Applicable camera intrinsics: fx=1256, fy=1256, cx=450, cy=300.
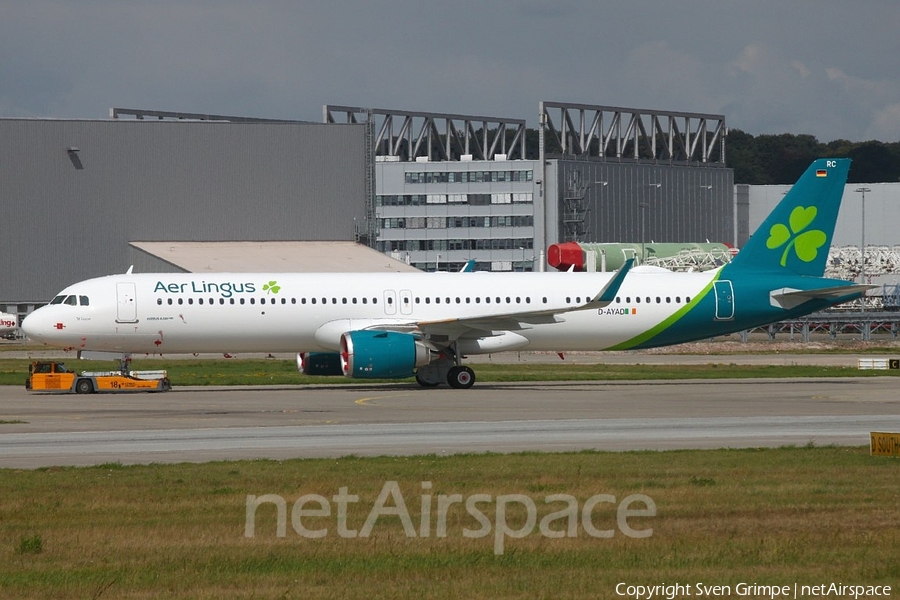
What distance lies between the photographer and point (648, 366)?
54750 mm

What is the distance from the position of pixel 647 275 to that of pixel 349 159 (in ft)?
165

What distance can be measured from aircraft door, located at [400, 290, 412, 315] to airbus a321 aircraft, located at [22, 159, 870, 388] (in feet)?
0.15

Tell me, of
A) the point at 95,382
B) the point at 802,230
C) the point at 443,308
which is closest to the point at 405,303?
the point at 443,308

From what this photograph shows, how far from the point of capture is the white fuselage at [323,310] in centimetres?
3981

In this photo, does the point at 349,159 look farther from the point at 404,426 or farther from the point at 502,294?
the point at 404,426

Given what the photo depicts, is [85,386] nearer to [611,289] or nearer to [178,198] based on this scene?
[611,289]

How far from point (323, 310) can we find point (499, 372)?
443 inches

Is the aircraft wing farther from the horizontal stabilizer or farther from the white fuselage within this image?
the horizontal stabilizer

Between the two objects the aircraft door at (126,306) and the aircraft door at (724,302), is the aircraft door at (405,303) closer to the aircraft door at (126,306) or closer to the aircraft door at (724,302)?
the aircraft door at (126,306)

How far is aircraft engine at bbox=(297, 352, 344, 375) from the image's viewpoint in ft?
136

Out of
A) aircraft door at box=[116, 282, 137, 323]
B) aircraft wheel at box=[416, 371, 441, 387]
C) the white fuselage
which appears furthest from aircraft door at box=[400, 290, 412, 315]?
aircraft door at box=[116, 282, 137, 323]

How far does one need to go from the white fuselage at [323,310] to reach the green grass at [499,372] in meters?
3.63

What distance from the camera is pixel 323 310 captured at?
40750 millimetres

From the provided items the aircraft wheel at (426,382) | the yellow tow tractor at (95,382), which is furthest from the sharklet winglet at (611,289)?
the yellow tow tractor at (95,382)
